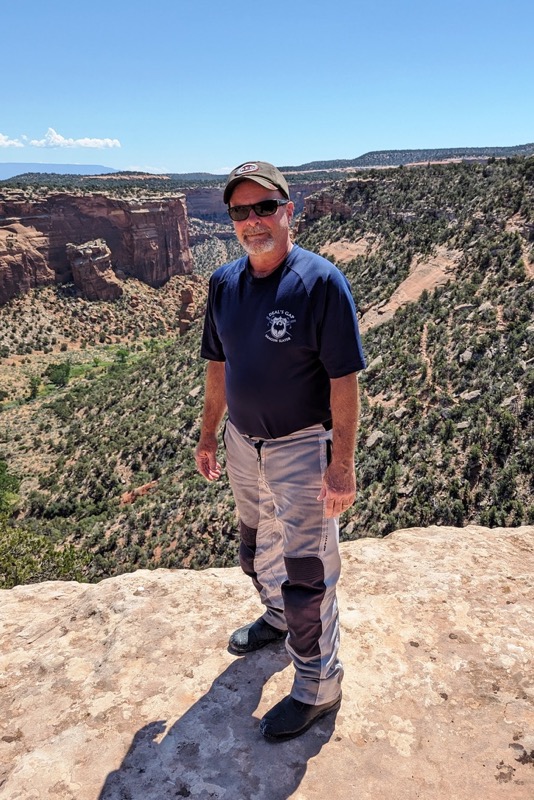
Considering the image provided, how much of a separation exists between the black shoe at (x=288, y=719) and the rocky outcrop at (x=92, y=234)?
61.3 metres

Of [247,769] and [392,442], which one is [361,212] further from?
[247,769]

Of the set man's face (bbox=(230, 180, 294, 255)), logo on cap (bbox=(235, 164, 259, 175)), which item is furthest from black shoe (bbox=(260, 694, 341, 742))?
logo on cap (bbox=(235, 164, 259, 175))

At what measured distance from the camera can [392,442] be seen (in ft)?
45.4

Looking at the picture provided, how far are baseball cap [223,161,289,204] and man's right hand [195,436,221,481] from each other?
1.82 metres

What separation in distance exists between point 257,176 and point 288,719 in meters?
3.19

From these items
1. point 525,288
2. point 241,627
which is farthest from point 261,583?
point 525,288

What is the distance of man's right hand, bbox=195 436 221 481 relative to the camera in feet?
13.1

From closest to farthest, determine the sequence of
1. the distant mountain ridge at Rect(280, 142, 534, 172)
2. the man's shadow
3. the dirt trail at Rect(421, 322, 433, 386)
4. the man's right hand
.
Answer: the man's shadow → the man's right hand → the dirt trail at Rect(421, 322, 433, 386) → the distant mountain ridge at Rect(280, 142, 534, 172)

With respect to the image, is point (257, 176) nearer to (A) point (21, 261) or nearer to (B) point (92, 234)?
(A) point (21, 261)

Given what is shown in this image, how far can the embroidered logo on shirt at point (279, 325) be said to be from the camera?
113 inches

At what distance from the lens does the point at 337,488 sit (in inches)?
115

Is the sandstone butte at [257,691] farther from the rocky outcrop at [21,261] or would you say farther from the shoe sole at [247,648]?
the rocky outcrop at [21,261]

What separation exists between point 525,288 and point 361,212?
2279 centimetres

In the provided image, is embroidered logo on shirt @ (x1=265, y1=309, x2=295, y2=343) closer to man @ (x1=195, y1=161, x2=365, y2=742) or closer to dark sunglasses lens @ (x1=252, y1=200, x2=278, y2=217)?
man @ (x1=195, y1=161, x2=365, y2=742)
